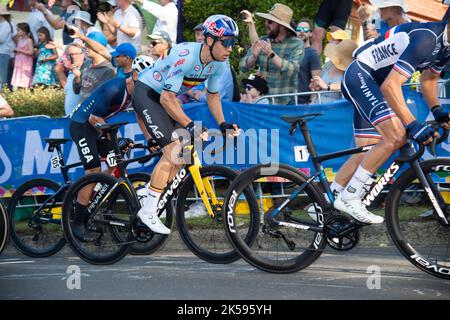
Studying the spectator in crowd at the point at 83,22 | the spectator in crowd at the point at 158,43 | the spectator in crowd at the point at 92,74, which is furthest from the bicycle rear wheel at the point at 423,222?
the spectator in crowd at the point at 83,22

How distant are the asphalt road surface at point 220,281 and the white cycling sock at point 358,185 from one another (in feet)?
2.18

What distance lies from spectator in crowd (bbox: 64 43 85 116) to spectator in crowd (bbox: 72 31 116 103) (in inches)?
4.2

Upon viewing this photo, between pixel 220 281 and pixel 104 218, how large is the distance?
1973 millimetres

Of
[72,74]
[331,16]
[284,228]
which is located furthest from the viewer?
[331,16]

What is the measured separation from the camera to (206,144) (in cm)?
1074

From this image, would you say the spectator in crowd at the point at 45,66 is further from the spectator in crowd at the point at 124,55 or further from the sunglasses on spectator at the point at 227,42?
the sunglasses on spectator at the point at 227,42

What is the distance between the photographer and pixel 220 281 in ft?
23.6

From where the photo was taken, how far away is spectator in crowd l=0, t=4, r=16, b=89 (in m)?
15.3

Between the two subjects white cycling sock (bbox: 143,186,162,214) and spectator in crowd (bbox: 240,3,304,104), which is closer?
white cycling sock (bbox: 143,186,162,214)

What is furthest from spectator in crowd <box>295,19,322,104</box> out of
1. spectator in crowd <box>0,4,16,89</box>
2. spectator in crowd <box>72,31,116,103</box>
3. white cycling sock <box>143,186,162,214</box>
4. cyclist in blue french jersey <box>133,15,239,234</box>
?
spectator in crowd <box>0,4,16,89</box>

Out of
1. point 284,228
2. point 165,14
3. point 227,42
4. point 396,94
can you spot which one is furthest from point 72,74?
point 396,94

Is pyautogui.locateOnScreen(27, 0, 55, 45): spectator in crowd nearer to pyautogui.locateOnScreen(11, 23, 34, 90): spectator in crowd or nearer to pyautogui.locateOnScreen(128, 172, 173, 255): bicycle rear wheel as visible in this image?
pyautogui.locateOnScreen(11, 23, 34, 90): spectator in crowd

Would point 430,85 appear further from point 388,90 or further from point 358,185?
point 358,185

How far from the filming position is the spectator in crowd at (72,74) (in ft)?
40.0
